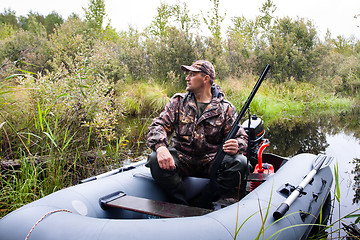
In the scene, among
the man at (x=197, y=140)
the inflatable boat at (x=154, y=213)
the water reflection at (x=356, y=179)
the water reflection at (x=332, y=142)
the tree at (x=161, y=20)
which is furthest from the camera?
the tree at (x=161, y=20)

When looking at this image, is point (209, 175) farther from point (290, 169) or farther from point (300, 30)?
point (300, 30)

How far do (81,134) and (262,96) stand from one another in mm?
8341

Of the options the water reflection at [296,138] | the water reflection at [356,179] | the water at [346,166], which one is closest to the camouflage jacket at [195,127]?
the water at [346,166]

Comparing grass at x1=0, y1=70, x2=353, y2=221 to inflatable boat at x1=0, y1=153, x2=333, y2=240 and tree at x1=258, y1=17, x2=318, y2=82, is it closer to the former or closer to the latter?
inflatable boat at x1=0, y1=153, x2=333, y2=240

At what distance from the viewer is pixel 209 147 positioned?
9.12 feet

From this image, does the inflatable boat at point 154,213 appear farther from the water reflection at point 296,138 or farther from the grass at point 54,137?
the water reflection at point 296,138

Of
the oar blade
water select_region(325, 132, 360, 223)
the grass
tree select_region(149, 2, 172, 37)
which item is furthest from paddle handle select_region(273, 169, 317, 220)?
tree select_region(149, 2, 172, 37)

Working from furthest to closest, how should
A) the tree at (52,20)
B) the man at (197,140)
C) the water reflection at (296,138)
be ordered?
1. the tree at (52,20)
2. the water reflection at (296,138)
3. the man at (197,140)

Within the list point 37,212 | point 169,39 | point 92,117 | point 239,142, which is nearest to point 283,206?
point 239,142

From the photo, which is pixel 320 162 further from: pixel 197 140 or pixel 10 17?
pixel 10 17

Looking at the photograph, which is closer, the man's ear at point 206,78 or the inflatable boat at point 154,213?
the inflatable boat at point 154,213

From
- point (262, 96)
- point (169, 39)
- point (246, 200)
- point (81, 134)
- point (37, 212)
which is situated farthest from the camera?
point (169, 39)

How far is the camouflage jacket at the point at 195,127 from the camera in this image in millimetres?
2740

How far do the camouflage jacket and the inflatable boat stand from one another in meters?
0.25
